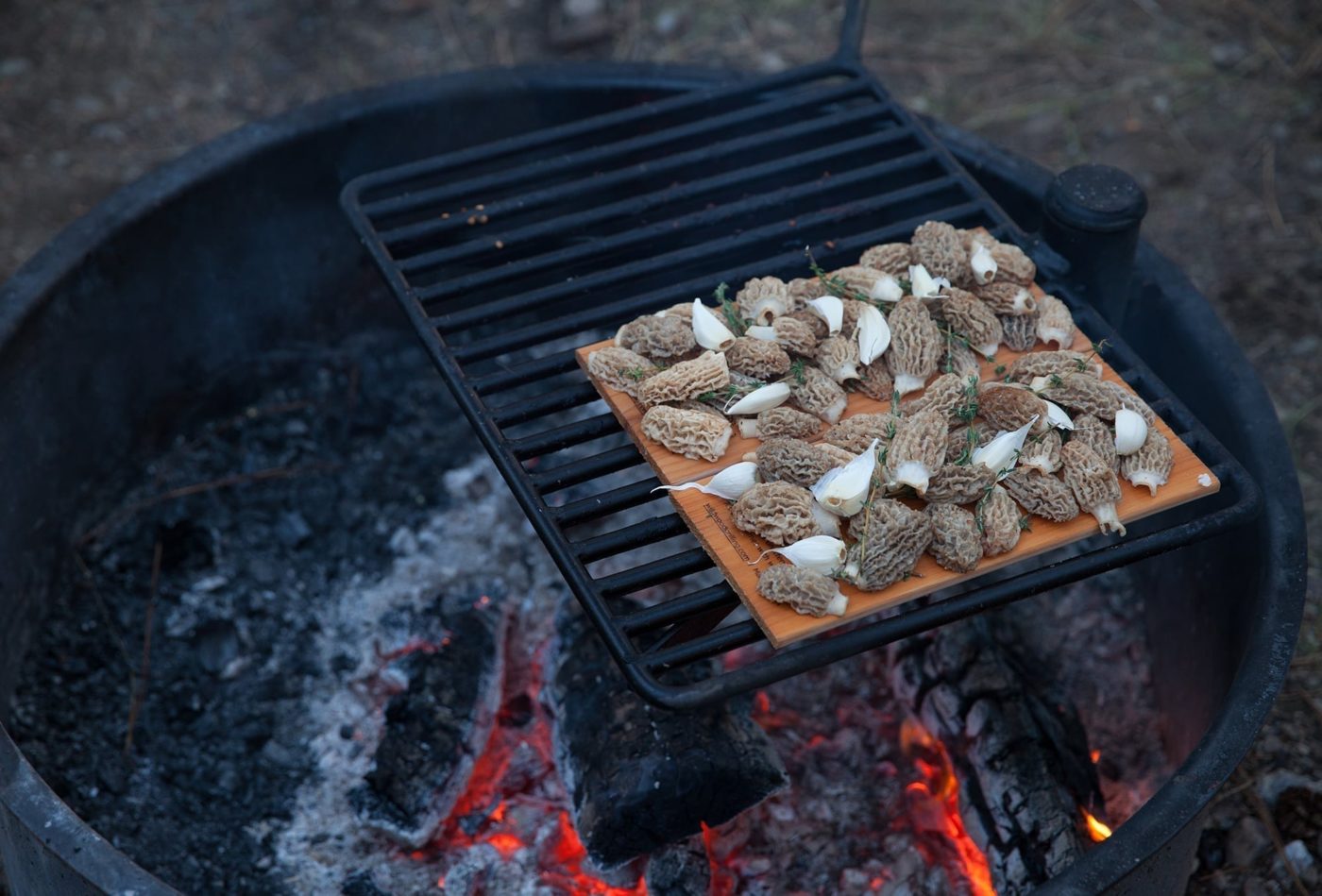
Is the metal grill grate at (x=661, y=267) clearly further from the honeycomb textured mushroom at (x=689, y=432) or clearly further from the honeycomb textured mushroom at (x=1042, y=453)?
the honeycomb textured mushroom at (x=1042, y=453)

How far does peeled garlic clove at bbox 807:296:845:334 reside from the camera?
2.71 m

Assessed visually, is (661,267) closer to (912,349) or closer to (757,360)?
(757,360)

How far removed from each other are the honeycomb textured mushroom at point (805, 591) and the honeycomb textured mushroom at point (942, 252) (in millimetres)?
924

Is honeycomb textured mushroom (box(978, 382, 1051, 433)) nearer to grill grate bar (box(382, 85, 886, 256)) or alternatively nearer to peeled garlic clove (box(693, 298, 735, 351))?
peeled garlic clove (box(693, 298, 735, 351))

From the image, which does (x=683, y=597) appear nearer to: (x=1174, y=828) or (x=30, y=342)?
(x=1174, y=828)

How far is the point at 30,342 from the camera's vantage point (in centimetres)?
321

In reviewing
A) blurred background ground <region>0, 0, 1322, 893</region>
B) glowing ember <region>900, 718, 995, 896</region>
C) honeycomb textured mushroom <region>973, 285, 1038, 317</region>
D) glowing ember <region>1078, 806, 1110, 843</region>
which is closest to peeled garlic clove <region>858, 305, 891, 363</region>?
honeycomb textured mushroom <region>973, 285, 1038, 317</region>

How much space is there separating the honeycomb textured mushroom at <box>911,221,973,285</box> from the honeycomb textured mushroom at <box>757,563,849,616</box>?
3.03 feet

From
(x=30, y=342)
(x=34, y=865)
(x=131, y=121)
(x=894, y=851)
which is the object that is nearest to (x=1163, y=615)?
(x=894, y=851)

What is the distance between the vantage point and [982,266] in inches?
109

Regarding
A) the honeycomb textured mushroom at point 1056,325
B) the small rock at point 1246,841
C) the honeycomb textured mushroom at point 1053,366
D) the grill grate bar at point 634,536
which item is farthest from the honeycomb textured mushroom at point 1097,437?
the small rock at point 1246,841

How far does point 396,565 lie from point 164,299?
1.03m

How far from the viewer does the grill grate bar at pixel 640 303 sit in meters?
2.78

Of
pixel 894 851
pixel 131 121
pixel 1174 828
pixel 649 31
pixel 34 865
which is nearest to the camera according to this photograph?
pixel 1174 828
